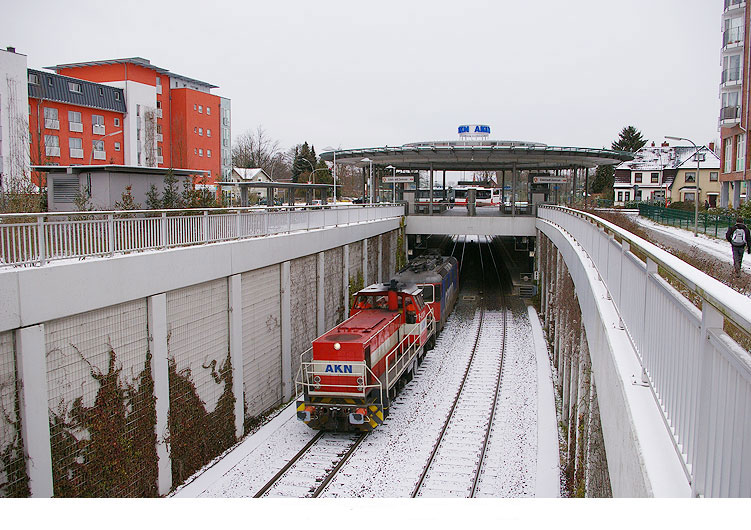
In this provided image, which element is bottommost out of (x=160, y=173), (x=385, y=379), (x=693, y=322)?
(x=385, y=379)

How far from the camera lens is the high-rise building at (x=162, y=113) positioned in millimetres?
55531

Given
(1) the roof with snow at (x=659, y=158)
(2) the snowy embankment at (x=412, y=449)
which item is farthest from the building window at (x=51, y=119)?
(1) the roof with snow at (x=659, y=158)

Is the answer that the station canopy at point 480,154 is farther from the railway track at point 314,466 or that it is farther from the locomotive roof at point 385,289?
the railway track at point 314,466

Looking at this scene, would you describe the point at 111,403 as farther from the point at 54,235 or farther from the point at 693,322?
the point at 693,322

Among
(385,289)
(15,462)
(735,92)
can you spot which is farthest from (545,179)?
(15,462)

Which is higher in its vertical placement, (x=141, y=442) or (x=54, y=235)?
(x=54, y=235)

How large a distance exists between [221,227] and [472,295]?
2497 centimetres

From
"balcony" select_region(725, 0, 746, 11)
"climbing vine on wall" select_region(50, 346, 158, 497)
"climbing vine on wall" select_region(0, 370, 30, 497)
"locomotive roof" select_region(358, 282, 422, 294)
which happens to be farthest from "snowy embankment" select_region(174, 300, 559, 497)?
"balcony" select_region(725, 0, 746, 11)

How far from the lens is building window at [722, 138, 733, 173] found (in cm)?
4616

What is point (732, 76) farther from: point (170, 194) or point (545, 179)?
point (170, 194)

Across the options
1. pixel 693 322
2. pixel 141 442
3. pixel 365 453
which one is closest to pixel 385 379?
pixel 365 453

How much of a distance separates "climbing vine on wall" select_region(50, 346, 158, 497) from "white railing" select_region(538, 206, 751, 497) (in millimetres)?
9042

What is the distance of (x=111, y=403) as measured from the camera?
1148 centimetres

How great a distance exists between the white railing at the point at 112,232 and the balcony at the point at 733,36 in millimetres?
40826
